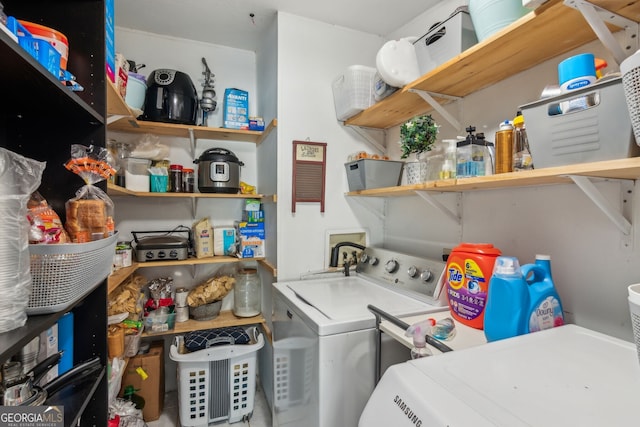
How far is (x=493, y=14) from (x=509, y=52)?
17cm

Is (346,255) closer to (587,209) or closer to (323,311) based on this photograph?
(323,311)

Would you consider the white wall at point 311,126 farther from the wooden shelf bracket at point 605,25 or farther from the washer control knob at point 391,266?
the wooden shelf bracket at point 605,25

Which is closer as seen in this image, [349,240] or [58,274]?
[58,274]

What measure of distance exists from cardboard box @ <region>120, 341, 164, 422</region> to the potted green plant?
2078 mm

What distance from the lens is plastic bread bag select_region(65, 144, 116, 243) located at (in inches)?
35.4

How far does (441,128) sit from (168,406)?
2.69m

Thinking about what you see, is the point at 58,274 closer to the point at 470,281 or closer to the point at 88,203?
the point at 88,203

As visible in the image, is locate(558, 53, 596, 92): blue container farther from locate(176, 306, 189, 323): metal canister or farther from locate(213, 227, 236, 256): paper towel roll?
locate(176, 306, 189, 323): metal canister

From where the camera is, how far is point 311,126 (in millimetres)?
2150

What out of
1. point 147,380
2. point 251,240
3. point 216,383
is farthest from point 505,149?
point 147,380

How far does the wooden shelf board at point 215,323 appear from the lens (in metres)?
2.12

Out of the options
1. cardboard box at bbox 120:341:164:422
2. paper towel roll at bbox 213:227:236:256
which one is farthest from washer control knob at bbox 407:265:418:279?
cardboard box at bbox 120:341:164:422

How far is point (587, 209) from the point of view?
44.9 inches

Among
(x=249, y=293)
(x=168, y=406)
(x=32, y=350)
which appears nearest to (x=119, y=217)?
(x=249, y=293)
